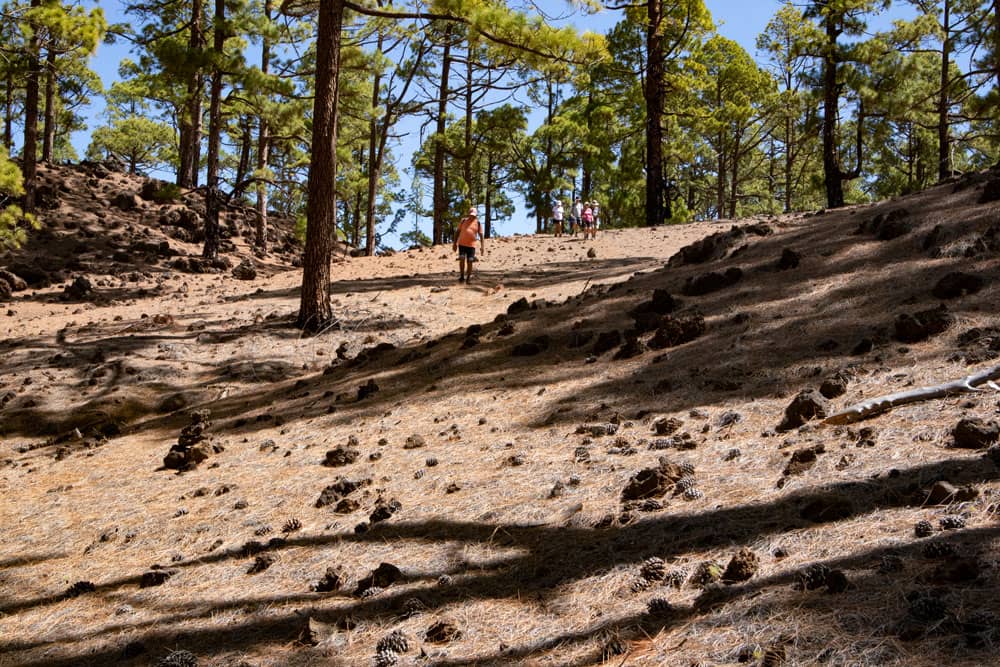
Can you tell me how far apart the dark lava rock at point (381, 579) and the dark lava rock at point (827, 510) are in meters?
2.05

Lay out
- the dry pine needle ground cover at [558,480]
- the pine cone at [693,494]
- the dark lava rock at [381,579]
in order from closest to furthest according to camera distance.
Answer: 1. the dry pine needle ground cover at [558,480]
2. the dark lava rock at [381,579]
3. the pine cone at [693,494]

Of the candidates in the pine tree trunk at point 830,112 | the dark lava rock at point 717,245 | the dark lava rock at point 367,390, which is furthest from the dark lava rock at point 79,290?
the pine tree trunk at point 830,112

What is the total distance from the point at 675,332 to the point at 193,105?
17.5 meters

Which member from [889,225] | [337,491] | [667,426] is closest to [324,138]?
[337,491]

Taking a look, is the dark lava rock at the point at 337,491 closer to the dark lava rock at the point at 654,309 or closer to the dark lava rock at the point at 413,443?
the dark lava rock at the point at 413,443

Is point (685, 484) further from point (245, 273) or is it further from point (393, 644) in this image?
point (245, 273)

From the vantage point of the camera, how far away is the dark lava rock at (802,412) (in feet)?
17.1

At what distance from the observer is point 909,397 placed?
5109 millimetres

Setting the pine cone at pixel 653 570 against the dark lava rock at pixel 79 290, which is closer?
the pine cone at pixel 653 570

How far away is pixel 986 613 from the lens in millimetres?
2678

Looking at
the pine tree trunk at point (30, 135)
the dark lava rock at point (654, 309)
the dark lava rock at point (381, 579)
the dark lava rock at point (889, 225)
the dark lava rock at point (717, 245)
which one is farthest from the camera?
the pine tree trunk at point (30, 135)

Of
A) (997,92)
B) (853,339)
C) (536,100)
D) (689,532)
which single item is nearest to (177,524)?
(689,532)

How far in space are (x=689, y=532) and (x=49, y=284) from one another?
1873 cm

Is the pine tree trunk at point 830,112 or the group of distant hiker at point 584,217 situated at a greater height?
the pine tree trunk at point 830,112
